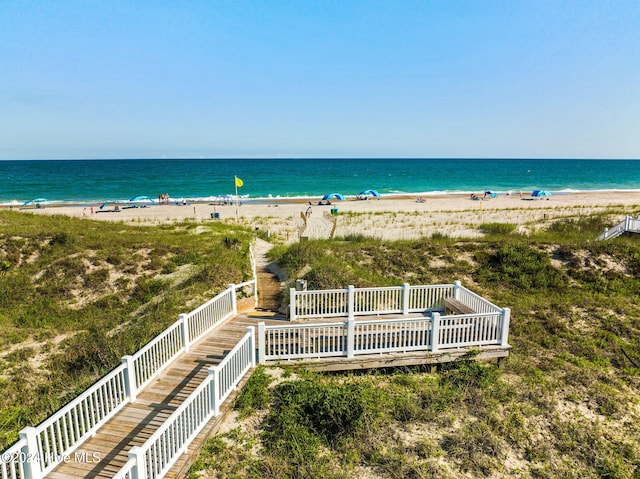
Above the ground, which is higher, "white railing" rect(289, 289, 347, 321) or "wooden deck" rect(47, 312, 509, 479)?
"white railing" rect(289, 289, 347, 321)

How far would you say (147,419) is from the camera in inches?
289

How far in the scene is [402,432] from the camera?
7516mm

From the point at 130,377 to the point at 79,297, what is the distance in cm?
852

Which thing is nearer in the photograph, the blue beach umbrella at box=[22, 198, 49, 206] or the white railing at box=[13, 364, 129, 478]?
the white railing at box=[13, 364, 129, 478]

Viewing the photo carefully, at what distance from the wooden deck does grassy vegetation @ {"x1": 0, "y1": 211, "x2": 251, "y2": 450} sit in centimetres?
189

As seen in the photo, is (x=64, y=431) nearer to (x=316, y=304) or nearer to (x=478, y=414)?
(x=316, y=304)

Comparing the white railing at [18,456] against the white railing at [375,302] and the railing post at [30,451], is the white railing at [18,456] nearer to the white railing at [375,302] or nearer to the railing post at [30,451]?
the railing post at [30,451]

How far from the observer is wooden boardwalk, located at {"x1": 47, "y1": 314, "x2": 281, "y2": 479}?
6.24m

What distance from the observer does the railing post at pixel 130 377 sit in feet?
24.8

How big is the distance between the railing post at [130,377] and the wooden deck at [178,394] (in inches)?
6.8

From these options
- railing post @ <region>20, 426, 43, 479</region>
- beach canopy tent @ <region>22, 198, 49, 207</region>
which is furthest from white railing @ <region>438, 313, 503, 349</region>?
beach canopy tent @ <region>22, 198, 49, 207</region>

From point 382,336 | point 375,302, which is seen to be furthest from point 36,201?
point 382,336

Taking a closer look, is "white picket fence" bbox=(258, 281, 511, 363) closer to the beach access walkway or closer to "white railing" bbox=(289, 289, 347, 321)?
the beach access walkway

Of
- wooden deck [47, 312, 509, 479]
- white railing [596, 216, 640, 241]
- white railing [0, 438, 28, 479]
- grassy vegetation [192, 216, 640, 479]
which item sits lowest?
grassy vegetation [192, 216, 640, 479]
